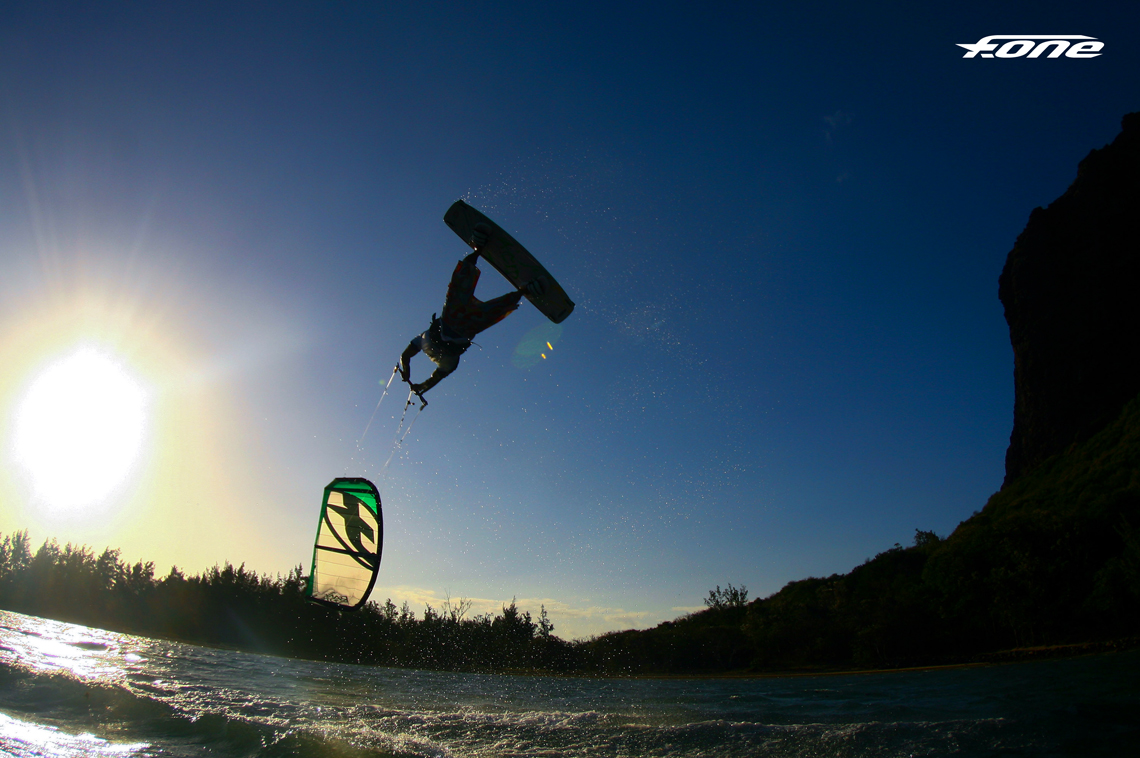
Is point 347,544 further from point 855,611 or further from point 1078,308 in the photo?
point 1078,308

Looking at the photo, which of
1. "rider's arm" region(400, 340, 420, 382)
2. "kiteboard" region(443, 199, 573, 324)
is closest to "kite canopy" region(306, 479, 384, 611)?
"rider's arm" region(400, 340, 420, 382)

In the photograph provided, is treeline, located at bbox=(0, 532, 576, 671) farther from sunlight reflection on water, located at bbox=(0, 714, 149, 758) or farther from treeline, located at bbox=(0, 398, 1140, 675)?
sunlight reflection on water, located at bbox=(0, 714, 149, 758)

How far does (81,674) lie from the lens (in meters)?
13.3

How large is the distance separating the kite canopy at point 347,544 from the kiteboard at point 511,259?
4352 mm

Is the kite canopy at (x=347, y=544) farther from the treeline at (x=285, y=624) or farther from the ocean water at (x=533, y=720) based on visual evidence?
the treeline at (x=285, y=624)

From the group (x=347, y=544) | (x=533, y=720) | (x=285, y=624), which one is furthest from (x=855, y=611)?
(x=285, y=624)

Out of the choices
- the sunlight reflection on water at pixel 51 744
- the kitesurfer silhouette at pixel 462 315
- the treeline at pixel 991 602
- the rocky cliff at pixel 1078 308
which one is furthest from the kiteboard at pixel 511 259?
the rocky cliff at pixel 1078 308

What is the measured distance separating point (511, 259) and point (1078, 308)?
64499 millimetres

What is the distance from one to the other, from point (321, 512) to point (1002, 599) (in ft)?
119

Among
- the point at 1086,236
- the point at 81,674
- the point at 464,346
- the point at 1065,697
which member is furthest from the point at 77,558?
the point at 1086,236

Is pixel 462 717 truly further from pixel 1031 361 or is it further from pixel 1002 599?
pixel 1031 361

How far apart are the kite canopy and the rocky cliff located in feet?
194

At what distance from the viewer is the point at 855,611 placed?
36062 millimetres

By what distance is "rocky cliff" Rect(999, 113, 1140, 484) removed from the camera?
46406mm
